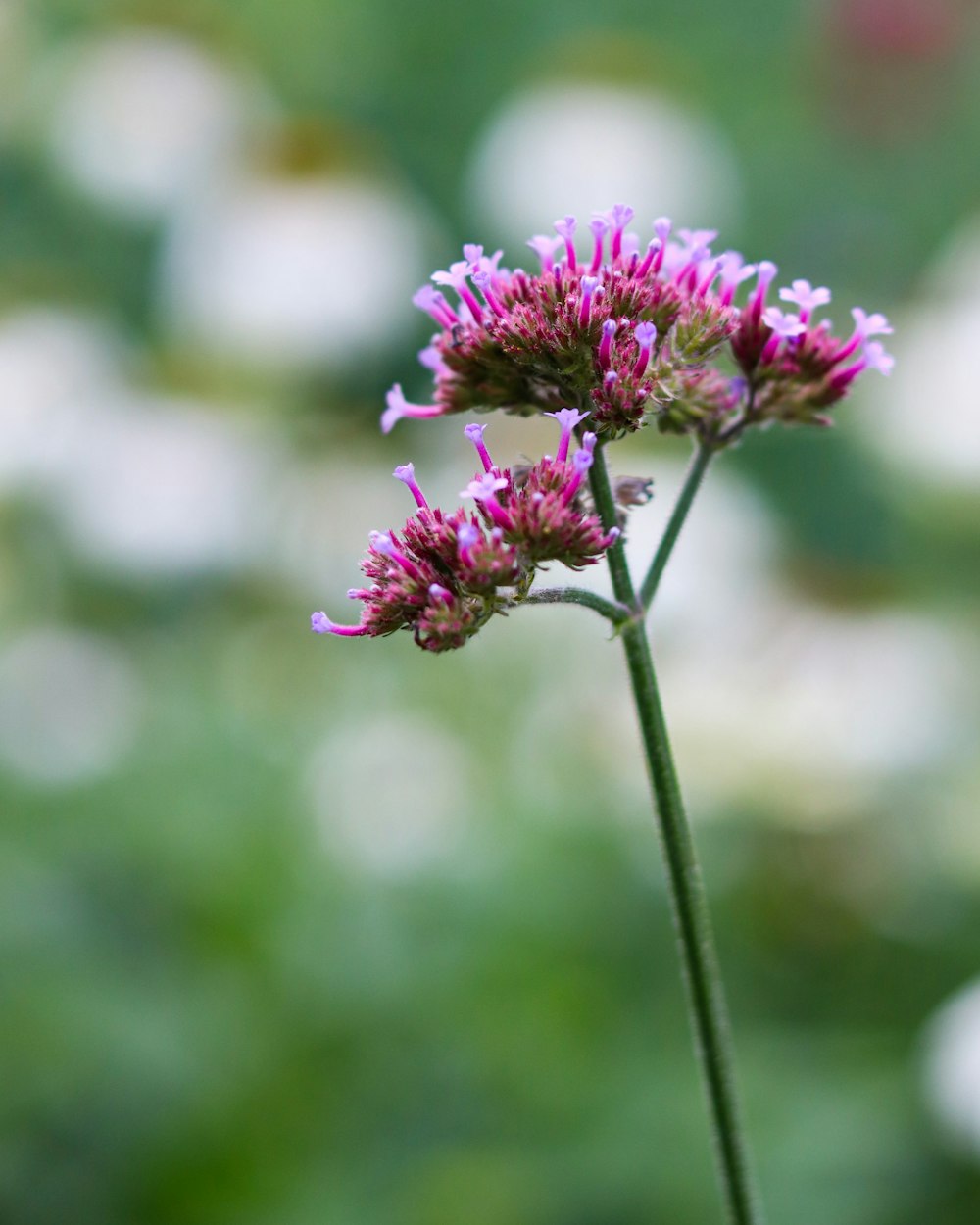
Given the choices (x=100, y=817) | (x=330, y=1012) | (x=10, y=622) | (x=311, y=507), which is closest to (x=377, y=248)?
(x=311, y=507)

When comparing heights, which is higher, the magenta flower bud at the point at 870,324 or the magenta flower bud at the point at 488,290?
the magenta flower bud at the point at 870,324

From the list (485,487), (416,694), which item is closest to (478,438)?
(485,487)

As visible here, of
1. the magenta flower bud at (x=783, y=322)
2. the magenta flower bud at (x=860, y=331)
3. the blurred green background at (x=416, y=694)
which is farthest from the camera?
the blurred green background at (x=416, y=694)

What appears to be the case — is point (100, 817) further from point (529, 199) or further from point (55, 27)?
point (55, 27)

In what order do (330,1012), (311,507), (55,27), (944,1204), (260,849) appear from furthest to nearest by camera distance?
(55,27) → (311,507) → (260,849) → (330,1012) → (944,1204)

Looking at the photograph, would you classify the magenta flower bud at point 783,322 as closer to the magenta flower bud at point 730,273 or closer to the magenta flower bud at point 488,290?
the magenta flower bud at point 730,273

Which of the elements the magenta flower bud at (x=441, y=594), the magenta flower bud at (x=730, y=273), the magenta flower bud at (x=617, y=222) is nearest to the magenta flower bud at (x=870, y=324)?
the magenta flower bud at (x=730, y=273)
